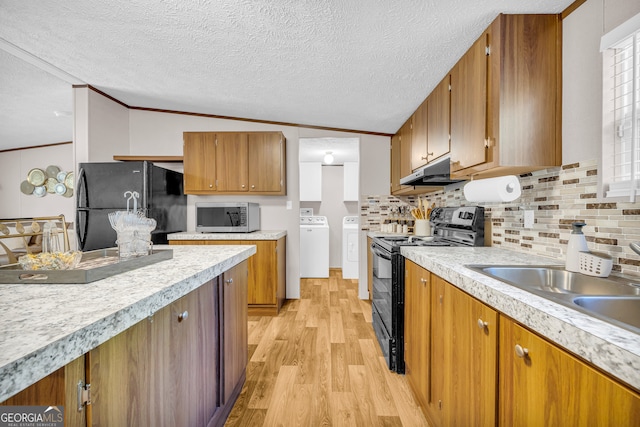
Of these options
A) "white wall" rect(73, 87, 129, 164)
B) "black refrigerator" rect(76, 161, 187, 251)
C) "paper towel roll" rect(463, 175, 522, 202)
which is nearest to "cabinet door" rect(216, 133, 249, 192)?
"black refrigerator" rect(76, 161, 187, 251)

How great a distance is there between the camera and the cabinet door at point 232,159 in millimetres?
3439

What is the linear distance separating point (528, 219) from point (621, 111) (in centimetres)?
64

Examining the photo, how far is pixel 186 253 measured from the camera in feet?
5.15

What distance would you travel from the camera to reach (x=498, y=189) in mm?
1601

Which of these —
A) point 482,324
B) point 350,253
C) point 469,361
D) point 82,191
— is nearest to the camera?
point 482,324

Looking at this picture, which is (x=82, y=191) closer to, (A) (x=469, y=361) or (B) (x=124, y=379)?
(B) (x=124, y=379)

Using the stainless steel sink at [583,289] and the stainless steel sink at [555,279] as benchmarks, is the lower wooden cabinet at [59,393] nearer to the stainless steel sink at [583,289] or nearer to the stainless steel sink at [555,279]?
the stainless steel sink at [583,289]

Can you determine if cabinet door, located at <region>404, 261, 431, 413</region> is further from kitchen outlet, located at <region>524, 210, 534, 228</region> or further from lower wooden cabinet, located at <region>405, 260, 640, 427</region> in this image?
kitchen outlet, located at <region>524, 210, 534, 228</region>

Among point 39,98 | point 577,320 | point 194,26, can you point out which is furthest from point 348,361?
point 39,98

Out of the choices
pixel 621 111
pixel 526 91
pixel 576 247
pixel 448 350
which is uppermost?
pixel 526 91

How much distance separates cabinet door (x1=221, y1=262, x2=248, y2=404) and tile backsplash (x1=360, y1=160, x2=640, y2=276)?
163cm

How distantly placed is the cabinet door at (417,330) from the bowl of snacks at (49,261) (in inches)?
59.7

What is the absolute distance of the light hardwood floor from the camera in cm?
162

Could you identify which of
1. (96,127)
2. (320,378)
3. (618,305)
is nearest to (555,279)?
(618,305)
